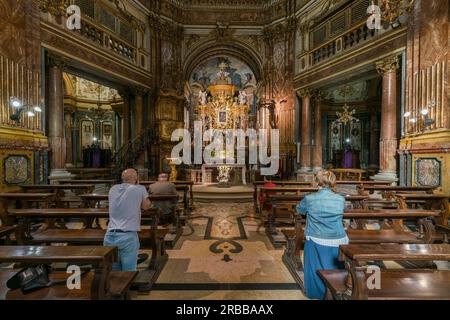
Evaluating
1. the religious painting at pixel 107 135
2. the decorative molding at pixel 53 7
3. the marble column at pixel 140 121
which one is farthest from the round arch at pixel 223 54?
the decorative molding at pixel 53 7

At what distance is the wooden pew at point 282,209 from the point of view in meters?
4.39

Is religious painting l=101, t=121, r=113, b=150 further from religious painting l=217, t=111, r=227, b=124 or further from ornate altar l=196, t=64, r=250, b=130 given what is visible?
religious painting l=217, t=111, r=227, b=124

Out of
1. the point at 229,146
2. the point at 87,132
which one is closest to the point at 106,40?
the point at 229,146

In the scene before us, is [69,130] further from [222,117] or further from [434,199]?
[434,199]

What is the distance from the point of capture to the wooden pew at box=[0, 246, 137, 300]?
71.2 inches

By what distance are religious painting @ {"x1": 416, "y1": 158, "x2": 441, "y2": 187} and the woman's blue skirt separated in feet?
19.2

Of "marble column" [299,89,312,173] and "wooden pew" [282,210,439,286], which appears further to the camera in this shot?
"marble column" [299,89,312,173]

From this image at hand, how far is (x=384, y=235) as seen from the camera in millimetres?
3633

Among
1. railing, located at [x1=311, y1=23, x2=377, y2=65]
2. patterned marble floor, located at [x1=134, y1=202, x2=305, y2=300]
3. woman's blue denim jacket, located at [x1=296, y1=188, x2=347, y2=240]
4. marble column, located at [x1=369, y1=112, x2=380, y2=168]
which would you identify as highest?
railing, located at [x1=311, y1=23, x2=377, y2=65]

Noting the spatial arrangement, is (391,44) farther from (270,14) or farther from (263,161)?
(270,14)

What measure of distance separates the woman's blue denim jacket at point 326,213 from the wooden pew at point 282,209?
1080 mm

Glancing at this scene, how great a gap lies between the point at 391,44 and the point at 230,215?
792 centimetres

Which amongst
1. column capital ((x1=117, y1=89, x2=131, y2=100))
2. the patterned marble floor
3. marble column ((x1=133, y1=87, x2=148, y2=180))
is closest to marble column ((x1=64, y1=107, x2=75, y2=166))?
column capital ((x1=117, y1=89, x2=131, y2=100))

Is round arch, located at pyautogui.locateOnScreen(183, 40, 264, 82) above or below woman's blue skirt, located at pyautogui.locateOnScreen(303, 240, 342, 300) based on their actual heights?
above
